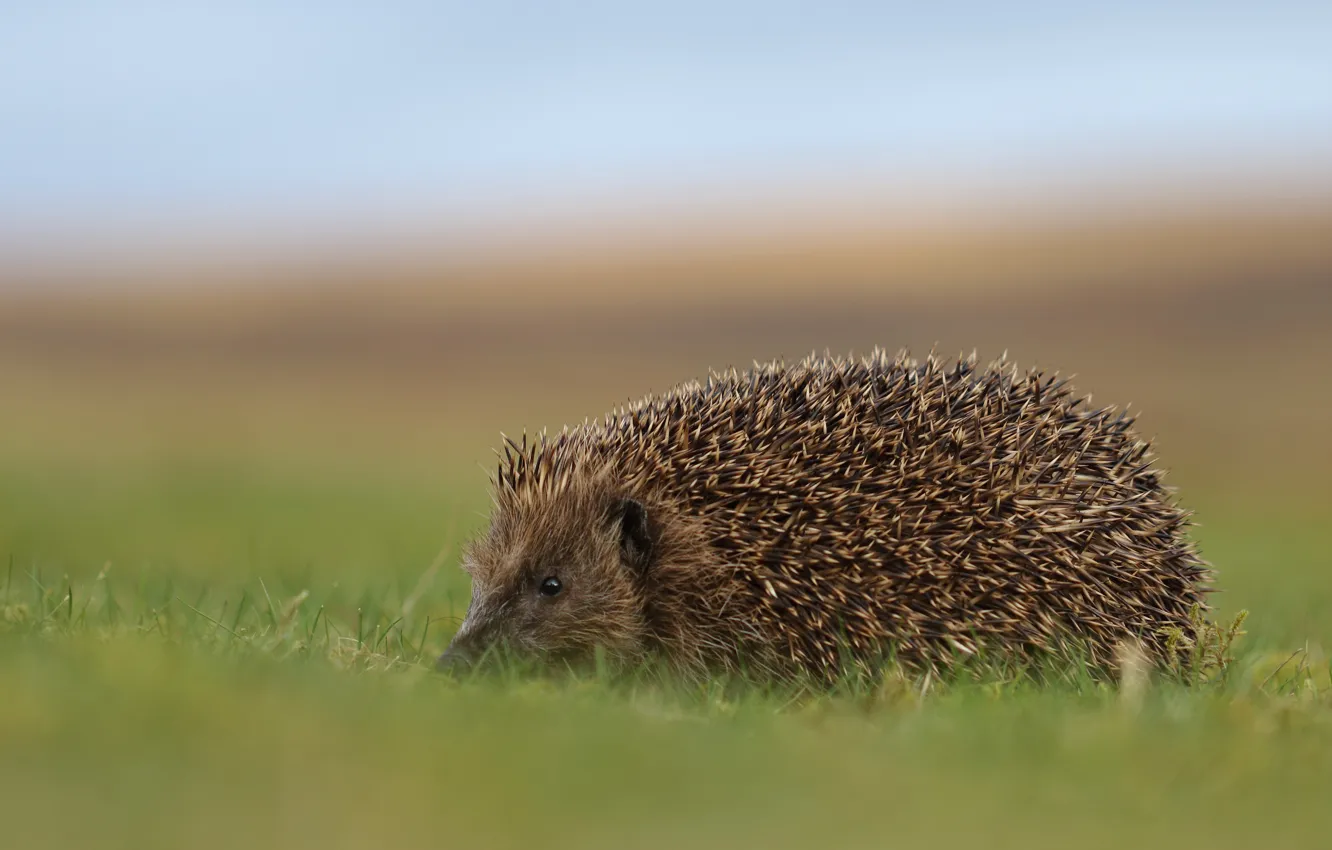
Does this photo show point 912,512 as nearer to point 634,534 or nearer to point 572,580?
point 634,534

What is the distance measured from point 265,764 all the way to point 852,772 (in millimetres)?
1952

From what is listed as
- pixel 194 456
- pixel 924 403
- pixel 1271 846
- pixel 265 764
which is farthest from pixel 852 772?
pixel 194 456

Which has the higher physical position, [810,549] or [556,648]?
[810,549]

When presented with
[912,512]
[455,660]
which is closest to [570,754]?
[455,660]

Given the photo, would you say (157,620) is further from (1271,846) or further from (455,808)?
(1271,846)

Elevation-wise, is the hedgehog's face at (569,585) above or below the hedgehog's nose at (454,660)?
above

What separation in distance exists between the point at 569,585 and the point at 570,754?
287 centimetres

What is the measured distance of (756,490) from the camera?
7781 millimetres

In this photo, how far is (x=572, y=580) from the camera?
7.86 meters

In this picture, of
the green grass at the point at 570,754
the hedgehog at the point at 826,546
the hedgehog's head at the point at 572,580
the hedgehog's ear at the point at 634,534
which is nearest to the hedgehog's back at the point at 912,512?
the hedgehog at the point at 826,546

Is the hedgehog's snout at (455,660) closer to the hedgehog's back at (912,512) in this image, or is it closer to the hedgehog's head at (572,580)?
the hedgehog's head at (572,580)

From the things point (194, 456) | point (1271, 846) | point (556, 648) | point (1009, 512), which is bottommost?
point (194, 456)

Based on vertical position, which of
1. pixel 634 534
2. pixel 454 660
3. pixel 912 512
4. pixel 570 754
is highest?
pixel 912 512

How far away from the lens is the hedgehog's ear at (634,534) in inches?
306
